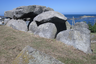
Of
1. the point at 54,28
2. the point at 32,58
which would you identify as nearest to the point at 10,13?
the point at 54,28

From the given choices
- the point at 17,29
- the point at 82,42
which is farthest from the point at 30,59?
the point at 17,29

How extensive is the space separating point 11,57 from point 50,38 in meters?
3.60

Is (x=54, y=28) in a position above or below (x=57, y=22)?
below

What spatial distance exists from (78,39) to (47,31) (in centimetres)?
236

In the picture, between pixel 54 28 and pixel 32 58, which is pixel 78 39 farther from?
pixel 32 58

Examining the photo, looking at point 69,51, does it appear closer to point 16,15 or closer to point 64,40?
point 64,40

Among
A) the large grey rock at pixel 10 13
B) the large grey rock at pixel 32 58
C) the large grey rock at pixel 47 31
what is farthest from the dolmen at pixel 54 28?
the large grey rock at pixel 32 58

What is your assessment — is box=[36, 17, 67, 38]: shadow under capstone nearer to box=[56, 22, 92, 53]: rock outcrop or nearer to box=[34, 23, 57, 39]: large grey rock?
box=[34, 23, 57, 39]: large grey rock

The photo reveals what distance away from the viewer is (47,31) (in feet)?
25.2

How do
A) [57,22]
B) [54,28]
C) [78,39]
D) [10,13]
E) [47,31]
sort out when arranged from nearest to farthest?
[78,39], [47,31], [54,28], [57,22], [10,13]

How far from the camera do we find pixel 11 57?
14.2ft

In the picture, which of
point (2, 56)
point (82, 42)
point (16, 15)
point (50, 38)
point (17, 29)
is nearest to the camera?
point (2, 56)

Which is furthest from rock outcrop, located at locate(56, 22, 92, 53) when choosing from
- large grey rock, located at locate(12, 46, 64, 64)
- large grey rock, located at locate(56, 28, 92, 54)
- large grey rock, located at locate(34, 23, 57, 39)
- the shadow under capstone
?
large grey rock, located at locate(12, 46, 64, 64)

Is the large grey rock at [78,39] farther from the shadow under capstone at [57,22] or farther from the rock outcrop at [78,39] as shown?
the shadow under capstone at [57,22]
